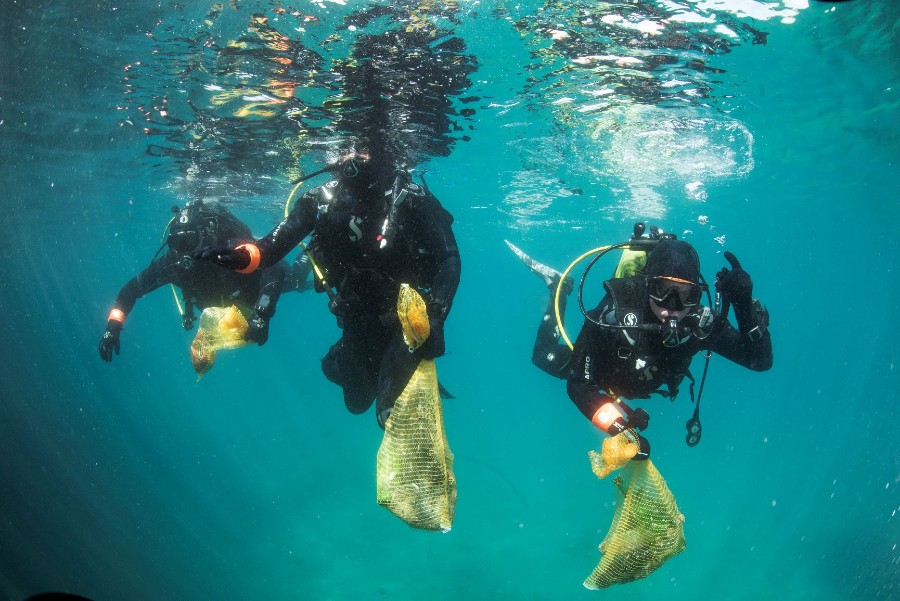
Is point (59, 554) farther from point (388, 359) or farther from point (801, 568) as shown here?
point (801, 568)

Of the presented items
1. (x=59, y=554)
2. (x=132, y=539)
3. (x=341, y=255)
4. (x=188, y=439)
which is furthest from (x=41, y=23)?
(x=188, y=439)

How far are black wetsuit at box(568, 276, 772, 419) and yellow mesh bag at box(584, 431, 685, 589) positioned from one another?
773 mm

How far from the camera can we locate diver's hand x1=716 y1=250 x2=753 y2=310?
4859 mm

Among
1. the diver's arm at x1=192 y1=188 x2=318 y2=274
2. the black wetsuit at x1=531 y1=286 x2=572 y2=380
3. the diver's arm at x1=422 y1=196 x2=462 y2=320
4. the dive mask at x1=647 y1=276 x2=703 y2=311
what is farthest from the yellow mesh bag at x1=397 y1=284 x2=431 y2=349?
the black wetsuit at x1=531 y1=286 x2=572 y2=380

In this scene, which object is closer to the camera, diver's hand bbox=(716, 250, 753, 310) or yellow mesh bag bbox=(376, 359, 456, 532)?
yellow mesh bag bbox=(376, 359, 456, 532)

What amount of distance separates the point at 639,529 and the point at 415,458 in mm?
1850

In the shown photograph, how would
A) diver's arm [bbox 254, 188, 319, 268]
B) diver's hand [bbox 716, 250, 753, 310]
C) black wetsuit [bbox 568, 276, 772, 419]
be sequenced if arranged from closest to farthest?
1. black wetsuit [bbox 568, 276, 772, 419]
2. diver's hand [bbox 716, 250, 753, 310]
3. diver's arm [bbox 254, 188, 319, 268]

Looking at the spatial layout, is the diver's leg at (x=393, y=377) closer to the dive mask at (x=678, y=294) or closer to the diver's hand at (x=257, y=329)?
the diver's hand at (x=257, y=329)

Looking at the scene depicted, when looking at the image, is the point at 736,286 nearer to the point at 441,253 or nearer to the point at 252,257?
the point at 441,253

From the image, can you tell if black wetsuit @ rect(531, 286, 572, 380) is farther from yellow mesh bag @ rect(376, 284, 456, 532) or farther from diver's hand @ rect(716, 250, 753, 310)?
yellow mesh bag @ rect(376, 284, 456, 532)

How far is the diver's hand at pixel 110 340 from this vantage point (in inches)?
298

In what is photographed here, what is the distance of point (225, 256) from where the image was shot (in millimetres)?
4230

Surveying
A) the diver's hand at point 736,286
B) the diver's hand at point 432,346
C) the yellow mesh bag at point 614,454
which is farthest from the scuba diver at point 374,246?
the diver's hand at point 736,286

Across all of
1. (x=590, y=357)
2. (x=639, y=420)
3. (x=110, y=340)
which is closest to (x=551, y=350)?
(x=590, y=357)
